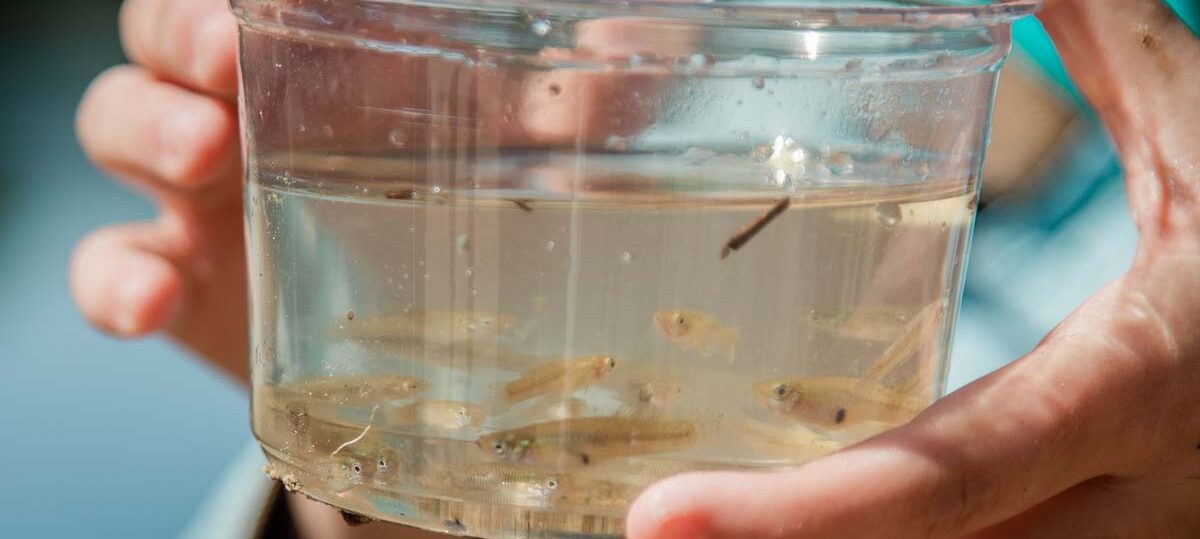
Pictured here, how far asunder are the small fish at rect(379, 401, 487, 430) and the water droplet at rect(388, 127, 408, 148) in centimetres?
10

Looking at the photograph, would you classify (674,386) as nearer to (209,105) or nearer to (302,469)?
(302,469)

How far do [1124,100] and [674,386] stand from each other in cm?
28

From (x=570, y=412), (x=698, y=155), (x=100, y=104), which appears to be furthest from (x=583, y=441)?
(x=100, y=104)

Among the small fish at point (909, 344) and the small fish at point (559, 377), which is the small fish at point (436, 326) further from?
the small fish at point (909, 344)

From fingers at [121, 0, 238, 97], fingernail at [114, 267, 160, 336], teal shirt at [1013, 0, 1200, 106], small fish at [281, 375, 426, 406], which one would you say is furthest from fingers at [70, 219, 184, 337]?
teal shirt at [1013, 0, 1200, 106]

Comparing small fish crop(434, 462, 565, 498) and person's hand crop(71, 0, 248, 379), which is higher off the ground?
small fish crop(434, 462, 565, 498)

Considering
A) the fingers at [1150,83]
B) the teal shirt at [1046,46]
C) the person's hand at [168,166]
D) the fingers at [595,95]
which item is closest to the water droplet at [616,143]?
the fingers at [595,95]

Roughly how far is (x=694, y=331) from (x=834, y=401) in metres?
0.07

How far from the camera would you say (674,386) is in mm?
443

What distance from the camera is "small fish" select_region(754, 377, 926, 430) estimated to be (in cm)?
45

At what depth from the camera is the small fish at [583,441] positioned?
0.44 metres

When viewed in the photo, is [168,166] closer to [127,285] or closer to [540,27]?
[127,285]

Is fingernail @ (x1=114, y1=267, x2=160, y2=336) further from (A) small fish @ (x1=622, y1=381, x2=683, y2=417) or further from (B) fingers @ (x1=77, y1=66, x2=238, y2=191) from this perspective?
(A) small fish @ (x1=622, y1=381, x2=683, y2=417)

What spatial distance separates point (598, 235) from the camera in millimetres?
437
